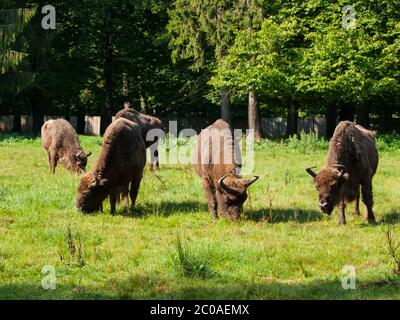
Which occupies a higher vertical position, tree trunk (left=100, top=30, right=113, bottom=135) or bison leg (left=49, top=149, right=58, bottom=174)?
tree trunk (left=100, top=30, right=113, bottom=135)

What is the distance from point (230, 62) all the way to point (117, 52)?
16.7 metres

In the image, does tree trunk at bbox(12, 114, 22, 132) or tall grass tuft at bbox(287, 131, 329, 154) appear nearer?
tall grass tuft at bbox(287, 131, 329, 154)

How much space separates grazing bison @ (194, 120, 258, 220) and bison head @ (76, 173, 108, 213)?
7.09 feet

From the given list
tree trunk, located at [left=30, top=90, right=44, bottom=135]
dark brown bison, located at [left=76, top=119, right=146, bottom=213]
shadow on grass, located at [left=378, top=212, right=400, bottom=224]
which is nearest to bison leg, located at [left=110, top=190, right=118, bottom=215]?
dark brown bison, located at [left=76, top=119, right=146, bottom=213]

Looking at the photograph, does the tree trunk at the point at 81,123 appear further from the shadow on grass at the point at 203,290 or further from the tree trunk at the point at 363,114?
the shadow on grass at the point at 203,290

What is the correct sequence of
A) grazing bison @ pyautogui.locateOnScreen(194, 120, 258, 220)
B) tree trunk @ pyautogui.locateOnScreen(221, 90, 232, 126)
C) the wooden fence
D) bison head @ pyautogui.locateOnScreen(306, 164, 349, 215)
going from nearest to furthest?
bison head @ pyautogui.locateOnScreen(306, 164, 349, 215) → grazing bison @ pyautogui.locateOnScreen(194, 120, 258, 220) → tree trunk @ pyautogui.locateOnScreen(221, 90, 232, 126) → the wooden fence

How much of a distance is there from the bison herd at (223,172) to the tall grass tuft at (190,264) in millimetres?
2954

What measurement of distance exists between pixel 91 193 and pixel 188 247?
13.3 feet

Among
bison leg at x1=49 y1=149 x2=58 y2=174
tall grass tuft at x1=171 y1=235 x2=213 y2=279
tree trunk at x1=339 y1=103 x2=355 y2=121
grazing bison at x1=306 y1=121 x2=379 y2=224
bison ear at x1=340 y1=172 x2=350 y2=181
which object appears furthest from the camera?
tree trunk at x1=339 y1=103 x2=355 y2=121

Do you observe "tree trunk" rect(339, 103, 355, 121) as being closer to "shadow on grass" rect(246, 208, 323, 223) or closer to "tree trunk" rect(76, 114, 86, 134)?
"tree trunk" rect(76, 114, 86, 134)

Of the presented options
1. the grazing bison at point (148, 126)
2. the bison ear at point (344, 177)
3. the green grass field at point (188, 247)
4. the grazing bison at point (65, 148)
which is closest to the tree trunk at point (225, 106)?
the grazing bison at point (148, 126)

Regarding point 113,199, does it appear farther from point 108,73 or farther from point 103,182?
point 108,73

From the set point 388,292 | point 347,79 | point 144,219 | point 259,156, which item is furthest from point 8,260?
point 347,79

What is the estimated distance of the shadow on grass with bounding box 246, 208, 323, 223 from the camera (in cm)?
1193
